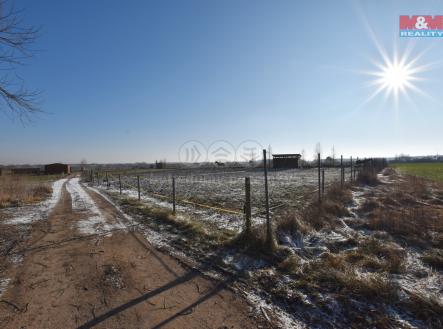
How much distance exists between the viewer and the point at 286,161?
59.7 m

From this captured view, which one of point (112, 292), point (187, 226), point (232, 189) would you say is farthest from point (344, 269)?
point (232, 189)

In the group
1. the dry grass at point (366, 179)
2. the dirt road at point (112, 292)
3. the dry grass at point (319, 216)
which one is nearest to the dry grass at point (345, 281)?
the dirt road at point (112, 292)

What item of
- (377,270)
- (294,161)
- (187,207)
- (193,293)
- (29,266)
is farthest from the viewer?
(294,161)

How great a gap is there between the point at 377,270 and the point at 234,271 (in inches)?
107

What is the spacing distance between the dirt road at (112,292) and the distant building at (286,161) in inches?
2167

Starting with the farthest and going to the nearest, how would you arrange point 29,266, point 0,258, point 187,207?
point 187,207 < point 0,258 < point 29,266

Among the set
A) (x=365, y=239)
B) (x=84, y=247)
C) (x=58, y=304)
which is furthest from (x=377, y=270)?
(x=84, y=247)

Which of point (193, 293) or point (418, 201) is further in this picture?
point (418, 201)

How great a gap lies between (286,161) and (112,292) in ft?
192

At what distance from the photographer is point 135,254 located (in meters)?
5.75

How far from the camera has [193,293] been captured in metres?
3.98

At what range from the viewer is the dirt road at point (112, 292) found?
3307 millimetres

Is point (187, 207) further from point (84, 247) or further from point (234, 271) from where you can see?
point (234, 271)

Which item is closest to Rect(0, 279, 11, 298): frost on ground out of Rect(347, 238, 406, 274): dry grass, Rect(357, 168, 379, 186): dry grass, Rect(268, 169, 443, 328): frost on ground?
Rect(268, 169, 443, 328): frost on ground
